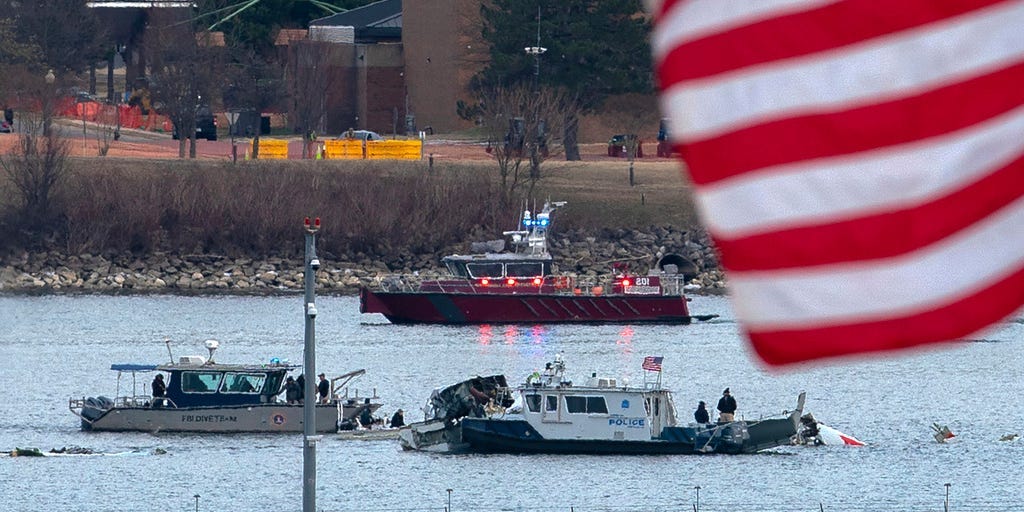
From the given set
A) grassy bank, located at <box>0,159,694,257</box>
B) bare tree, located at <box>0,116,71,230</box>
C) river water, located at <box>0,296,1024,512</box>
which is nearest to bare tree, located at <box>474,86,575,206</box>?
grassy bank, located at <box>0,159,694,257</box>

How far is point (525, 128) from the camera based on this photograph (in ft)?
309

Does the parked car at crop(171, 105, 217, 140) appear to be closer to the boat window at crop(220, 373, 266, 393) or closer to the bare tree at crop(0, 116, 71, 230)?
the bare tree at crop(0, 116, 71, 230)

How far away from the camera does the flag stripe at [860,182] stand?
257 inches

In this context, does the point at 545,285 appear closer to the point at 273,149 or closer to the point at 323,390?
the point at 323,390

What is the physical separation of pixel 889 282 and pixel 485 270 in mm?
68737

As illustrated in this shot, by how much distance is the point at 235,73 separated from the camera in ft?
401

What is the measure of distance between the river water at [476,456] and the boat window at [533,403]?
1.29 metres

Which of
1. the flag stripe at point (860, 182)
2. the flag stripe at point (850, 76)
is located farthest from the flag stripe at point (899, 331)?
the flag stripe at point (850, 76)

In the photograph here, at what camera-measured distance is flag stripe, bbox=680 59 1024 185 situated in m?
6.50

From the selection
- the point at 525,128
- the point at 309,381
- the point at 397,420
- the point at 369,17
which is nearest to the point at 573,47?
the point at 525,128

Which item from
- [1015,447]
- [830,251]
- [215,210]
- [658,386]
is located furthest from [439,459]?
[215,210]

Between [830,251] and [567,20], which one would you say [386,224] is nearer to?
[567,20]

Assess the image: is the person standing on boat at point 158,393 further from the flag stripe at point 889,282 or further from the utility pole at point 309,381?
the flag stripe at point 889,282

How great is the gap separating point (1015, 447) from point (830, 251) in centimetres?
4465
